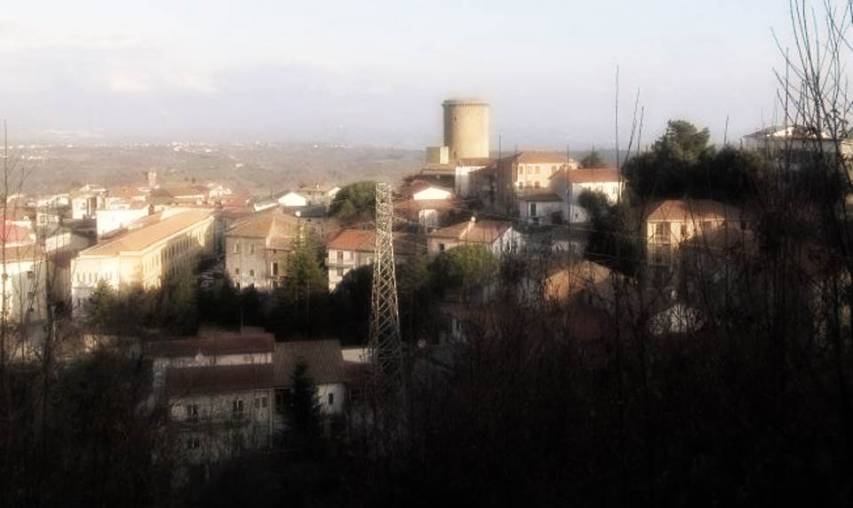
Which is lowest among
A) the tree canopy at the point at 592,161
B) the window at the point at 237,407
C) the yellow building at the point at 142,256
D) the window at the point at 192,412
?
the window at the point at 237,407

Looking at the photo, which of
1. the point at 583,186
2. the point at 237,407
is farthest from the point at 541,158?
the point at 237,407

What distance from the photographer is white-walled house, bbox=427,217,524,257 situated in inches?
505

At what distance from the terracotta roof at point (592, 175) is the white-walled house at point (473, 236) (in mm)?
1557

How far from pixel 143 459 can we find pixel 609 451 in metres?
1.62

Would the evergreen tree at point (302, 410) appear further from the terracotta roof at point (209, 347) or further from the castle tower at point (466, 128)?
the castle tower at point (466, 128)

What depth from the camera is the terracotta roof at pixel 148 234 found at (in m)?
15.4

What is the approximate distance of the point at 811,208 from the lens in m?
2.99

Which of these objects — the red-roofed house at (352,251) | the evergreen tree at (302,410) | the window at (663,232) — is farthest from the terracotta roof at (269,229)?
the window at (663,232)

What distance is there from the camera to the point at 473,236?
45.8 feet

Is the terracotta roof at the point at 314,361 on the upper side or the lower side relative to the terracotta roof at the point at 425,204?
lower

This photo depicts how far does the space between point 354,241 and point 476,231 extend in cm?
206

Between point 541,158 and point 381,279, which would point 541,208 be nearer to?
point 541,158

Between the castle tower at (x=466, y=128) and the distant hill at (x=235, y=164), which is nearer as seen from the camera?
the castle tower at (x=466, y=128)

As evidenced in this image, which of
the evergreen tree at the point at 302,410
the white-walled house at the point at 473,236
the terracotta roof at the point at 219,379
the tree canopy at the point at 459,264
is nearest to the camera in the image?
the evergreen tree at the point at 302,410
